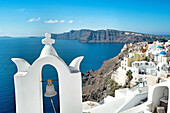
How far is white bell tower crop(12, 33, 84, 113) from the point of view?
3418 mm

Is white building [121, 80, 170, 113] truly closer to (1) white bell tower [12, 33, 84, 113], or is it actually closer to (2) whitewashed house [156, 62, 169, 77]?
(1) white bell tower [12, 33, 84, 113]

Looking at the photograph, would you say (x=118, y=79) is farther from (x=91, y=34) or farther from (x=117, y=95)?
(x=91, y=34)

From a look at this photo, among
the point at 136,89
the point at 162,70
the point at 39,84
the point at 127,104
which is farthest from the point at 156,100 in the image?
Answer: the point at 162,70

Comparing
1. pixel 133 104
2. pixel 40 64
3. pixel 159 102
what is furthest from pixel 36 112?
pixel 133 104

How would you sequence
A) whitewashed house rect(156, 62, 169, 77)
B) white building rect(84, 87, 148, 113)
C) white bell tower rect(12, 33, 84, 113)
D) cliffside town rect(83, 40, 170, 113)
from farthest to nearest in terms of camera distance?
whitewashed house rect(156, 62, 169, 77)
white building rect(84, 87, 148, 113)
cliffside town rect(83, 40, 170, 113)
white bell tower rect(12, 33, 84, 113)

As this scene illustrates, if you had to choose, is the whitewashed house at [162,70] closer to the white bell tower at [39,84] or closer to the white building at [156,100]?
the white building at [156,100]

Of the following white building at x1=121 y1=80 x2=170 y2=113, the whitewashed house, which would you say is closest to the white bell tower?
white building at x1=121 y1=80 x2=170 y2=113

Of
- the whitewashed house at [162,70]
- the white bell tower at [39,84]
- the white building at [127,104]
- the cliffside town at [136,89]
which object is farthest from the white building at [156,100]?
the whitewashed house at [162,70]

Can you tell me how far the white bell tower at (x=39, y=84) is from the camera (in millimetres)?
3418

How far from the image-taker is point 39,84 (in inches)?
137

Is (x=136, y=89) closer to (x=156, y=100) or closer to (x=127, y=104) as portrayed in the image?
(x=127, y=104)

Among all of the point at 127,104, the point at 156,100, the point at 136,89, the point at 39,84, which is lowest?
the point at 127,104

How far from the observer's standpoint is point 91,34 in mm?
183250

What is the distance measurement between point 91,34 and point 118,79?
6294 inches
